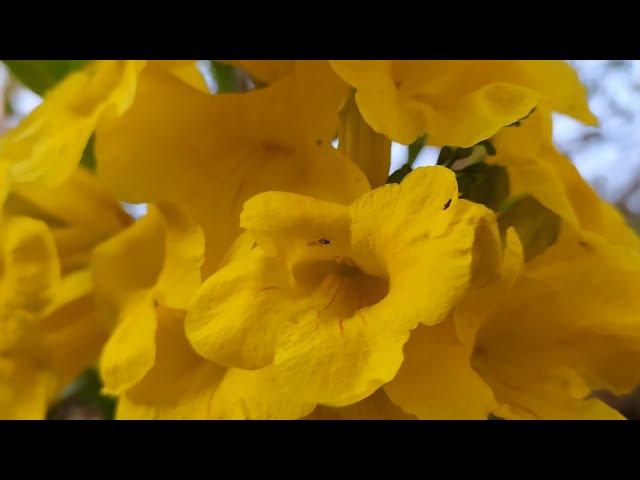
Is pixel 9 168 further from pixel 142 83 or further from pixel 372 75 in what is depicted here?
pixel 372 75

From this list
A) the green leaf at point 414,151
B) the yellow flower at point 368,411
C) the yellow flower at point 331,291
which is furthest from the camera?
the green leaf at point 414,151

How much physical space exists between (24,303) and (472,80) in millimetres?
378

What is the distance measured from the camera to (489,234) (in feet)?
1.16

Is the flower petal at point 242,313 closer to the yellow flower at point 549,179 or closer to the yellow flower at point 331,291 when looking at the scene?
the yellow flower at point 331,291

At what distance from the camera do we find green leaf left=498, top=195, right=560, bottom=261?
0.52 metres

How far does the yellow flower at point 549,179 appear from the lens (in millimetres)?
513

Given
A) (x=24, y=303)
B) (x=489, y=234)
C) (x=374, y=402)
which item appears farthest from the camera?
(x=24, y=303)

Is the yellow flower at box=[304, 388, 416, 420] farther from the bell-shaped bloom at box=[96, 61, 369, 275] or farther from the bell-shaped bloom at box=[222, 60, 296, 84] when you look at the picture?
the bell-shaped bloom at box=[222, 60, 296, 84]

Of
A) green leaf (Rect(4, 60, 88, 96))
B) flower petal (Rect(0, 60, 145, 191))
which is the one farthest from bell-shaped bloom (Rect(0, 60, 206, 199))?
green leaf (Rect(4, 60, 88, 96))

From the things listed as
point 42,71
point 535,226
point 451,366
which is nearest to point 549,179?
point 535,226

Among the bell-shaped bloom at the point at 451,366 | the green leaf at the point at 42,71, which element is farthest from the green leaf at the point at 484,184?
the green leaf at the point at 42,71

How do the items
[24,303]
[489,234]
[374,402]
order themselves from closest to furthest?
[489,234], [374,402], [24,303]

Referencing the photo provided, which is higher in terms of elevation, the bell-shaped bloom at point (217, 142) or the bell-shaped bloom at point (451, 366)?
the bell-shaped bloom at point (217, 142)
